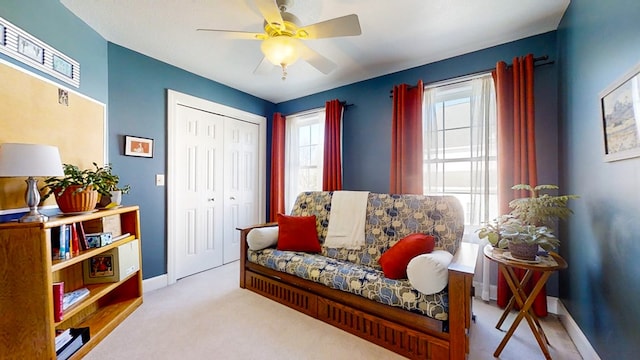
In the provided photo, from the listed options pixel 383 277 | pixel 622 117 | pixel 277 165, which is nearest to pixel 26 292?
pixel 383 277

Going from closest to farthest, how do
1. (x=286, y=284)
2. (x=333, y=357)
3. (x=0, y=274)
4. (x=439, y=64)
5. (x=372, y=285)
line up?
1. (x=0, y=274)
2. (x=333, y=357)
3. (x=372, y=285)
4. (x=286, y=284)
5. (x=439, y=64)

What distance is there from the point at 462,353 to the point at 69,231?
102 inches

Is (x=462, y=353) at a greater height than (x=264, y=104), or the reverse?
(x=264, y=104)

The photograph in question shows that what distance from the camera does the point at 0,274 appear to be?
1.37 meters

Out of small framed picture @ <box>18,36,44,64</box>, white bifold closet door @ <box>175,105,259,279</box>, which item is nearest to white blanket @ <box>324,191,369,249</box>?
white bifold closet door @ <box>175,105,259,279</box>

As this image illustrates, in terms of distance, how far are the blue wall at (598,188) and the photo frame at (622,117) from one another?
2.2 inches

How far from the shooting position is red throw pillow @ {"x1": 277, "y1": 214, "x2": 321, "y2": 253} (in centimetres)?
248

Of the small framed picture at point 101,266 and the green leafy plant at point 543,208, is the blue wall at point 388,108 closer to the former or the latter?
the green leafy plant at point 543,208

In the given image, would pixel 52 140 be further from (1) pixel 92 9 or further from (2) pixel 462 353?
(2) pixel 462 353

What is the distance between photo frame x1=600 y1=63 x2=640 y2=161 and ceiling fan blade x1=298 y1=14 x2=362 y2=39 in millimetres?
1331

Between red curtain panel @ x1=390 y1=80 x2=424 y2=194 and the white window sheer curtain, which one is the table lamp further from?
the white window sheer curtain

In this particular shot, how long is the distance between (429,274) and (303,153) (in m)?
2.71

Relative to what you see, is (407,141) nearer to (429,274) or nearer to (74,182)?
(429,274)

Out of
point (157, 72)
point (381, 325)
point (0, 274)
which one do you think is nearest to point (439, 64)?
point (381, 325)
